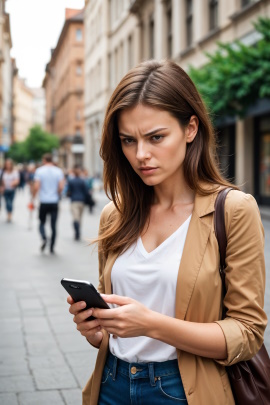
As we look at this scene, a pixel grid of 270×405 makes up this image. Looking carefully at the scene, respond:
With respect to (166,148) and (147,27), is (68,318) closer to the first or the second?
(166,148)

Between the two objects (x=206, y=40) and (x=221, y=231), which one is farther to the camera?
(x=206, y=40)

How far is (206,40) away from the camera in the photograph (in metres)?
23.1

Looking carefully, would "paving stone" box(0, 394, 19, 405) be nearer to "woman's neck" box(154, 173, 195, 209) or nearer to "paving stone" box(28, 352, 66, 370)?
"paving stone" box(28, 352, 66, 370)

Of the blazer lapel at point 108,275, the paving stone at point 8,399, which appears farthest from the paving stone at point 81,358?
the blazer lapel at point 108,275

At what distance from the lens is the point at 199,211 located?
77.9 inches

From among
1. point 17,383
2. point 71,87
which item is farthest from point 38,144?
point 17,383

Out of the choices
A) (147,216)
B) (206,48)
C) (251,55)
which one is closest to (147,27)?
(206,48)

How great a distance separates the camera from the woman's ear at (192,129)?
2082 millimetres

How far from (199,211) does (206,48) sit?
22.2 meters

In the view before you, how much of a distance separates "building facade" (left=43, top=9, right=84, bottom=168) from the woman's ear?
63899 mm

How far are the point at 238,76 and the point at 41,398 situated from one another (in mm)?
12995

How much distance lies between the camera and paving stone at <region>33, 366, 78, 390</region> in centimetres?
459

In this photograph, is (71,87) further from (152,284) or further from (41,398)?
(152,284)

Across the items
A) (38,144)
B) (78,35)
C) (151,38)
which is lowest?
(38,144)
